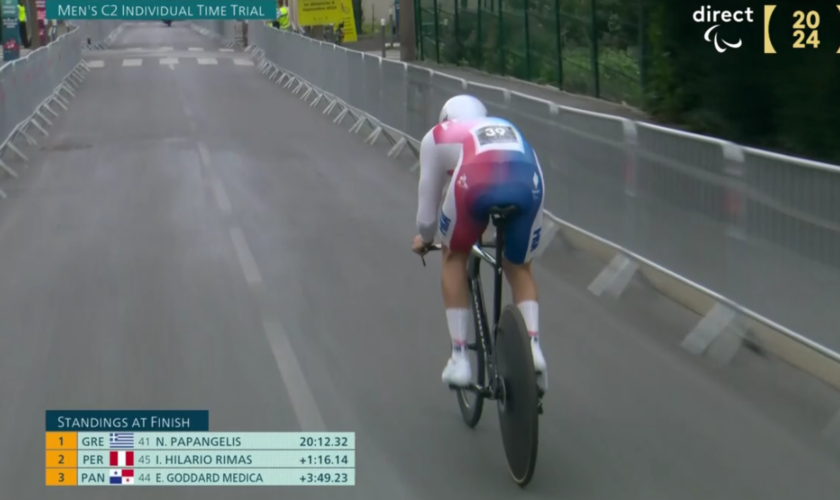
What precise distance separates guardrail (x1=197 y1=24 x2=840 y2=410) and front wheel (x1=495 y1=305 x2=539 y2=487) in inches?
86.3

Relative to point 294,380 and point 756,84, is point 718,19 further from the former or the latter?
point 294,380

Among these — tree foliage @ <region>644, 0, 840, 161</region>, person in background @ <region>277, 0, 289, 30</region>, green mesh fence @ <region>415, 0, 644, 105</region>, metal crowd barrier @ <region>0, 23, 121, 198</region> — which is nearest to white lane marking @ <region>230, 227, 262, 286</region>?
metal crowd barrier @ <region>0, 23, 121, 198</region>

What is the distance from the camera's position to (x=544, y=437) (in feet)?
20.9

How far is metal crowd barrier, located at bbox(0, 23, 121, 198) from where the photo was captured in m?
18.3

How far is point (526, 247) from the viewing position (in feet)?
18.4

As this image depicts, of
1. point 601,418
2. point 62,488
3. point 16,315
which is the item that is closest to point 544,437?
point 601,418

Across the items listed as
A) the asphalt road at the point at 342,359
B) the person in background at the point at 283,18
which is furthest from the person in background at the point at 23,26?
the asphalt road at the point at 342,359

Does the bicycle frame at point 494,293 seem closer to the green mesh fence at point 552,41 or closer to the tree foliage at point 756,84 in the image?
the tree foliage at point 756,84

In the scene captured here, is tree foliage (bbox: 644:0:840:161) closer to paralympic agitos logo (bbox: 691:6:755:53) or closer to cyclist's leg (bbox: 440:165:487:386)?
paralympic agitos logo (bbox: 691:6:755:53)

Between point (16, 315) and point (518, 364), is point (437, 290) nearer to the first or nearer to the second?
point (16, 315)

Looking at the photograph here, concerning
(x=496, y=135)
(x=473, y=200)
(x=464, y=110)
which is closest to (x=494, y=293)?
(x=473, y=200)

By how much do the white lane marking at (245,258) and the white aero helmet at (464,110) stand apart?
4.50 meters

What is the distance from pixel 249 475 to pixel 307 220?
24.8 feet

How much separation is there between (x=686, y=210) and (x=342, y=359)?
2636 millimetres
